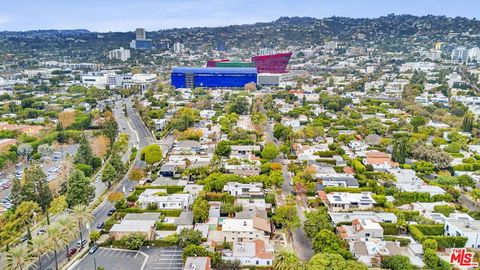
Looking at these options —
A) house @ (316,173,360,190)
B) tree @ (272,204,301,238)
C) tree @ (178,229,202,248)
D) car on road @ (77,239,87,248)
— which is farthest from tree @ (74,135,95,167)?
house @ (316,173,360,190)

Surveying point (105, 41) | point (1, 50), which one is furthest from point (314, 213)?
point (105, 41)

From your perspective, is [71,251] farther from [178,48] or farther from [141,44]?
[141,44]

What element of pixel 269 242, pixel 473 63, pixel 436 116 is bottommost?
pixel 269 242

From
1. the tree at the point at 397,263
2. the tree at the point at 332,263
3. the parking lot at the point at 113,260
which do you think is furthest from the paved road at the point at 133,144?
the tree at the point at 397,263

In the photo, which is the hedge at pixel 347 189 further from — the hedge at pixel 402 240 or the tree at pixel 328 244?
the tree at pixel 328 244

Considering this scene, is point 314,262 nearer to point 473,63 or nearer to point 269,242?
point 269,242

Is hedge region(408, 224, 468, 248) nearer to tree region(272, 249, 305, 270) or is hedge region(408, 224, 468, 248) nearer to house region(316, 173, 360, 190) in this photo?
house region(316, 173, 360, 190)

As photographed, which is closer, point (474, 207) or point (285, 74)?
point (474, 207)
